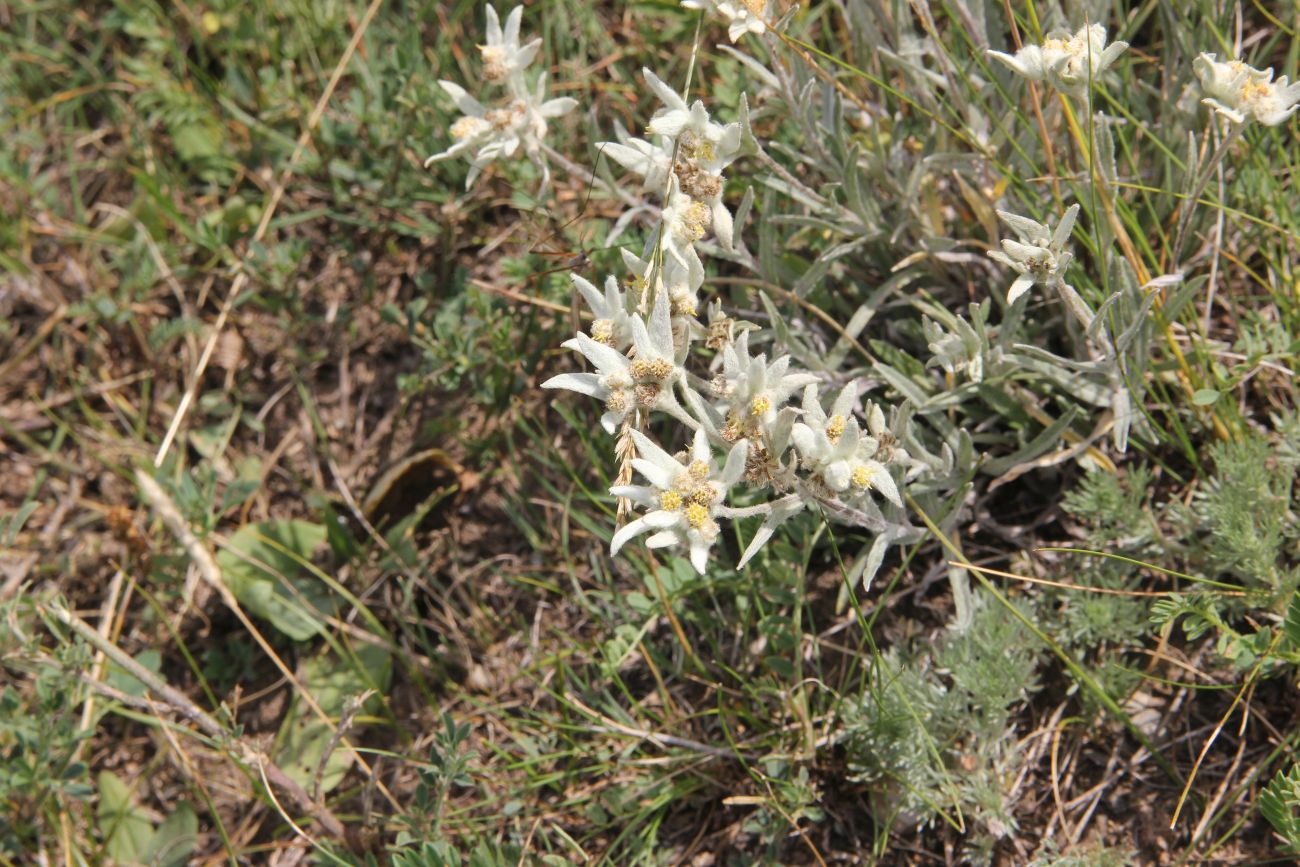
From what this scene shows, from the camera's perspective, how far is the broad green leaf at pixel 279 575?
11.8ft

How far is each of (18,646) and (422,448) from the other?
139cm

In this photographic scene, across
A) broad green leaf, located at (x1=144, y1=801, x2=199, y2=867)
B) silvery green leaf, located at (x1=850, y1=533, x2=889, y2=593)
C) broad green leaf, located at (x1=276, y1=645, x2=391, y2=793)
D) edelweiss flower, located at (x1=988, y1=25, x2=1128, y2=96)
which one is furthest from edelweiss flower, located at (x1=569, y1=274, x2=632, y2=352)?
broad green leaf, located at (x1=144, y1=801, x2=199, y2=867)

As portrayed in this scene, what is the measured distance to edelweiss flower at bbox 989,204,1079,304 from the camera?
2.33 metres

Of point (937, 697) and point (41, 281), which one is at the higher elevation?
point (41, 281)

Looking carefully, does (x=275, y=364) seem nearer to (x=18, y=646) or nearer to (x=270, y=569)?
(x=270, y=569)

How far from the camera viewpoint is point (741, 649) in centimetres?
318

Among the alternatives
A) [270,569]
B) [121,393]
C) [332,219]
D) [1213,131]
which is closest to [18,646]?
[270,569]

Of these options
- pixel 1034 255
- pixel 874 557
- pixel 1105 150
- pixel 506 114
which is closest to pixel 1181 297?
pixel 1105 150

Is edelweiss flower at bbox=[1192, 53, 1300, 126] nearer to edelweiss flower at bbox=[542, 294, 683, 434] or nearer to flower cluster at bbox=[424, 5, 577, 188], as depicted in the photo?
edelweiss flower at bbox=[542, 294, 683, 434]

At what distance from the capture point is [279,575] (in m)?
3.68

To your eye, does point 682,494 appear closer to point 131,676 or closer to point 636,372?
point 636,372

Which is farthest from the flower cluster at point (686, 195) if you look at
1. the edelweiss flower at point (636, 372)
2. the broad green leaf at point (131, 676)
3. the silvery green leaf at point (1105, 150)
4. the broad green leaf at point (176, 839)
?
the broad green leaf at point (176, 839)

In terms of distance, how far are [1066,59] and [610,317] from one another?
46.3 inches

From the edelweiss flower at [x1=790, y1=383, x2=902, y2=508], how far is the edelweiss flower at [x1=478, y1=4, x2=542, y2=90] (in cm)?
133
